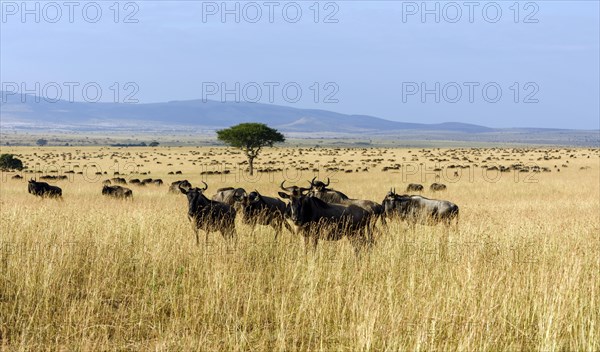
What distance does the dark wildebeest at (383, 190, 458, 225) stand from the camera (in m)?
15.4

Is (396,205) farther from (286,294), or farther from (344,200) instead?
(286,294)

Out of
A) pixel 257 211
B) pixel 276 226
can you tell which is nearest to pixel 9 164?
pixel 257 211

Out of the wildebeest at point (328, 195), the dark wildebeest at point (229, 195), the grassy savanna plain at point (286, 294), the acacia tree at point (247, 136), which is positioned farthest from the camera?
the acacia tree at point (247, 136)

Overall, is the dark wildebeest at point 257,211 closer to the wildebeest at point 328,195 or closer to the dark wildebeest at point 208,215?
the wildebeest at point 328,195

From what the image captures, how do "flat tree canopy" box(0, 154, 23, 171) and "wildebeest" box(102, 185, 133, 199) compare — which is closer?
"wildebeest" box(102, 185, 133, 199)

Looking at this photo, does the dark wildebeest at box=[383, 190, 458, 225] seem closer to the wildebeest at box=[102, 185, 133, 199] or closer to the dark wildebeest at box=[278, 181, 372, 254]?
the dark wildebeest at box=[278, 181, 372, 254]

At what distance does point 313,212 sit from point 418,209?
4.82m

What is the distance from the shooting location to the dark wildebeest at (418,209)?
15391 millimetres

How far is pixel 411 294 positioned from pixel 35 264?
16.7 feet

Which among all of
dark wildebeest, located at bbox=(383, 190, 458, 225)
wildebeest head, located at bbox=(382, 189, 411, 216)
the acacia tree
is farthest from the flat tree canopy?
dark wildebeest, located at bbox=(383, 190, 458, 225)

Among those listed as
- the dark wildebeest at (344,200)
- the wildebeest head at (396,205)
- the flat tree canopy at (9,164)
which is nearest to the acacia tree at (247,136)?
the flat tree canopy at (9,164)

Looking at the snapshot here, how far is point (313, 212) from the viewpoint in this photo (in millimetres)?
11883

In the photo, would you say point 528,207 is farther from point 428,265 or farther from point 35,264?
point 35,264

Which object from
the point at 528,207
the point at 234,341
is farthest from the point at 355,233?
the point at 528,207
